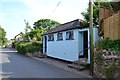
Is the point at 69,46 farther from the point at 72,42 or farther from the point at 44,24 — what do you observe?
the point at 44,24

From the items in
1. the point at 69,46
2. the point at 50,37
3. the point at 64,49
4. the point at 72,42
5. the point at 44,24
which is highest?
the point at 44,24

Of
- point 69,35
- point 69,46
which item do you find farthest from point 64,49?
point 69,35

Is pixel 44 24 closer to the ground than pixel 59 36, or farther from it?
farther from it

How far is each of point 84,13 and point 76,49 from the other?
20.0ft

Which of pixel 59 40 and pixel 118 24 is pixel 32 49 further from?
pixel 118 24

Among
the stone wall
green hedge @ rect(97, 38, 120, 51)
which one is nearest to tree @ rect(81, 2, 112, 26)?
green hedge @ rect(97, 38, 120, 51)

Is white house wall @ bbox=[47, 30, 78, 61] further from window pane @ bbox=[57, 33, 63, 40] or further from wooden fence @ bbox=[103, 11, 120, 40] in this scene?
wooden fence @ bbox=[103, 11, 120, 40]

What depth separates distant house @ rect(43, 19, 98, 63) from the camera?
1955cm

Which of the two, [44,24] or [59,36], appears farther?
[44,24]

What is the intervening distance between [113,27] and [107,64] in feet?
9.14

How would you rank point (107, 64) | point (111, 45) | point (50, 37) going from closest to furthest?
point (107, 64) < point (111, 45) < point (50, 37)

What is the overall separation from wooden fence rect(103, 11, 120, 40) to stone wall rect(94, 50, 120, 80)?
1450 mm

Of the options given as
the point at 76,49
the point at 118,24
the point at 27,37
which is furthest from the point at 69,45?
the point at 27,37

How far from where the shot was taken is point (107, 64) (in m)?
12.2
